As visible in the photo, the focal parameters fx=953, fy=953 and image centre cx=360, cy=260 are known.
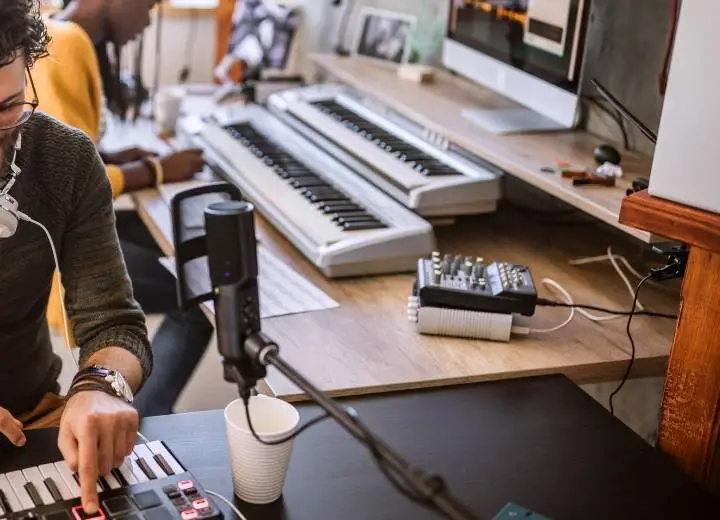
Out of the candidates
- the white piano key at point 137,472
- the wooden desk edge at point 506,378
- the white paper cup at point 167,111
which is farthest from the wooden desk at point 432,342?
the white paper cup at point 167,111

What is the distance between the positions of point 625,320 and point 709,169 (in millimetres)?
486

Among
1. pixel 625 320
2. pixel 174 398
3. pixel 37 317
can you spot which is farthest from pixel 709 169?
pixel 174 398

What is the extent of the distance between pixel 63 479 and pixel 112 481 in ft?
0.17

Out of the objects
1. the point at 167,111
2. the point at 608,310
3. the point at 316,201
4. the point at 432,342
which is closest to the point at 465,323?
the point at 432,342

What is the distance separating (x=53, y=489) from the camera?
98 cm

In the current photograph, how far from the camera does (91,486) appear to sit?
3.15 feet

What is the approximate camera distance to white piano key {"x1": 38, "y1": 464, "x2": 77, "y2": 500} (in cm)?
97

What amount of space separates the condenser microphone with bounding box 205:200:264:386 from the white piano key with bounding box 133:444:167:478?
230mm

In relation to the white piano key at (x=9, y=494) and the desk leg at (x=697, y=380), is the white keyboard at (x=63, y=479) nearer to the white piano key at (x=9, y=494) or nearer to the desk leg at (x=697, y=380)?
the white piano key at (x=9, y=494)

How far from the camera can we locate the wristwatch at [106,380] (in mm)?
1128

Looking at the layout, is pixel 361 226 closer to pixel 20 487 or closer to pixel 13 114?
pixel 13 114

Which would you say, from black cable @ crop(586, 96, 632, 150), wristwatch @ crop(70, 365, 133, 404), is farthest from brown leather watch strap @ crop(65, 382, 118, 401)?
black cable @ crop(586, 96, 632, 150)

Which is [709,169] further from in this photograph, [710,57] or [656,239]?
[656,239]

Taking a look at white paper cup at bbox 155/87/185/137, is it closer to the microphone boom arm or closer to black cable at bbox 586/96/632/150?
black cable at bbox 586/96/632/150
